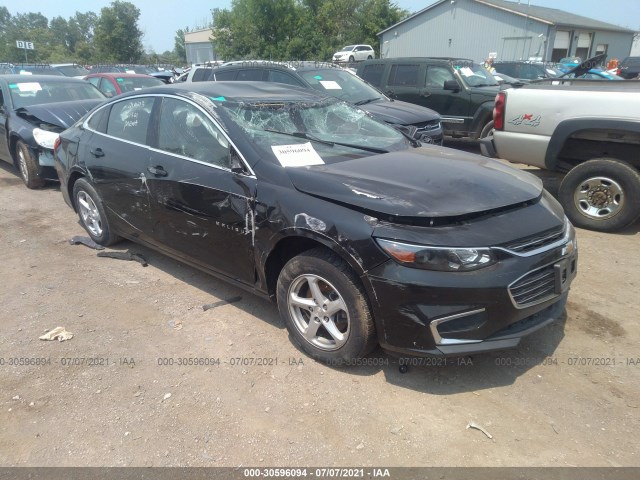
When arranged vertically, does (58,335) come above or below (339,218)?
below

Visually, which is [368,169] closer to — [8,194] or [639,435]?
[639,435]

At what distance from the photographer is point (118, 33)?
166ft

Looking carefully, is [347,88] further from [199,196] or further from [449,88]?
[199,196]

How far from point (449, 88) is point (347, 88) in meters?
2.36

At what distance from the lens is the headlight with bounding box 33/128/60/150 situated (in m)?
7.14

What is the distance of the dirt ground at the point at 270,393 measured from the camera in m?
2.54

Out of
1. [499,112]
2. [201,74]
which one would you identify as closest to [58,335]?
[499,112]

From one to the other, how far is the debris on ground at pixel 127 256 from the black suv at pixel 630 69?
74.9ft

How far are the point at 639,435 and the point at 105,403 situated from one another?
2.94 metres

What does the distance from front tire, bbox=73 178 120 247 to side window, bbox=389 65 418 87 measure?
7.26 metres

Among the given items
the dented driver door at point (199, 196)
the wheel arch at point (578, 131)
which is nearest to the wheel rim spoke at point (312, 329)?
the dented driver door at point (199, 196)

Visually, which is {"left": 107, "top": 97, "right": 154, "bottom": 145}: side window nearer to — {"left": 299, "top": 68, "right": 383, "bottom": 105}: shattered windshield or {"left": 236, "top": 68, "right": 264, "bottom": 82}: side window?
{"left": 299, "top": 68, "right": 383, "bottom": 105}: shattered windshield

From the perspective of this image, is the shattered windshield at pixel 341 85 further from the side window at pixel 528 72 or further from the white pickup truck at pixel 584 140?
the side window at pixel 528 72

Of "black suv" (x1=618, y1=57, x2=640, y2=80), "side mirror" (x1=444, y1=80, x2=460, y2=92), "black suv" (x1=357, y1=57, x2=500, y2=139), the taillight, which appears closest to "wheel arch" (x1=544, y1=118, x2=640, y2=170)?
the taillight
